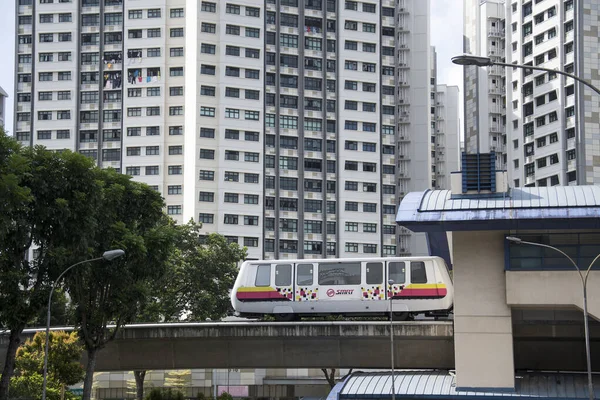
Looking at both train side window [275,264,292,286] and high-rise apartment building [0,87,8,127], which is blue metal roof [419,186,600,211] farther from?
high-rise apartment building [0,87,8,127]

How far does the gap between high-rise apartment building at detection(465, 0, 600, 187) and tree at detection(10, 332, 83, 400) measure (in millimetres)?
64223

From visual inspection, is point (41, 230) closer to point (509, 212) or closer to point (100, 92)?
point (509, 212)

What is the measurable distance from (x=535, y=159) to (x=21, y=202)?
76363mm

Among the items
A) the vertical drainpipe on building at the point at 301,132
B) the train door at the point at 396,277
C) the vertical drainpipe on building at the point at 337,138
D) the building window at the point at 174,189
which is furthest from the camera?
the vertical drainpipe on building at the point at 337,138

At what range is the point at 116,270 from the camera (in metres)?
43.5

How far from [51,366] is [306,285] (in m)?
11.7

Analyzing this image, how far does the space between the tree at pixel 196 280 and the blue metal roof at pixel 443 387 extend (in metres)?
32.9

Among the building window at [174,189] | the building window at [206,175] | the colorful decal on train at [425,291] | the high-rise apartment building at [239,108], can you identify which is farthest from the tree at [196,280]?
the colorful decal on train at [425,291]

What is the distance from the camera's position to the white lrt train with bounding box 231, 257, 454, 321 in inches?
1753

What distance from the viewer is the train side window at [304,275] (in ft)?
151

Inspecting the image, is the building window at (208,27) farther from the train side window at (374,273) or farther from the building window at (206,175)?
the train side window at (374,273)

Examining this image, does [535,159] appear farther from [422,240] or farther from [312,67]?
[312,67]

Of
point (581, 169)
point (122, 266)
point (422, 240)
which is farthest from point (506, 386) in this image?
point (422, 240)

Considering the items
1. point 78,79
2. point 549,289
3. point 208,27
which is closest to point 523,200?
point 549,289
